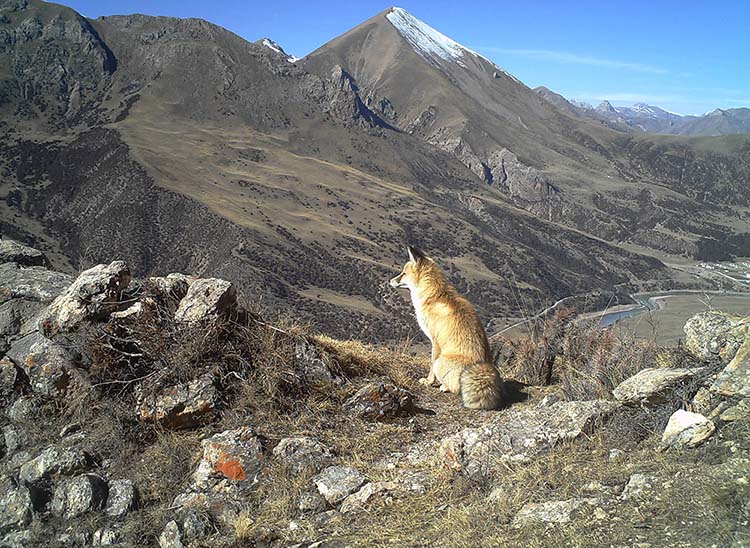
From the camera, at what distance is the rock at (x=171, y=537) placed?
14.7 ft

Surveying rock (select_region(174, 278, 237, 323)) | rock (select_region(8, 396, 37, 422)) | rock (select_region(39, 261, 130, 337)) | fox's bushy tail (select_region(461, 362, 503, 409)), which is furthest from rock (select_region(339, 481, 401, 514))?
rock (select_region(39, 261, 130, 337))

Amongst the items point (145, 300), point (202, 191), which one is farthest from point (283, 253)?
point (145, 300)

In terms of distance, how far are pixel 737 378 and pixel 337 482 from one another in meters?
3.64

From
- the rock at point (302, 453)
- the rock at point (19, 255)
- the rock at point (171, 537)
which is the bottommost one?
the rock at point (171, 537)

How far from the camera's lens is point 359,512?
15.2 ft

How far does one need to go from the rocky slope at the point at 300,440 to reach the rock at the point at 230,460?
17 millimetres

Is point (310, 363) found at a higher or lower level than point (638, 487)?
higher

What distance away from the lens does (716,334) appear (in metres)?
5.54

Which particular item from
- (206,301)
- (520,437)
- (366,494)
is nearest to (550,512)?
(520,437)

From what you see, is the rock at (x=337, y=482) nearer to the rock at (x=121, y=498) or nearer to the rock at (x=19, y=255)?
the rock at (x=121, y=498)

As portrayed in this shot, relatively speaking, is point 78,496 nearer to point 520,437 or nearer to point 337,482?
point 337,482

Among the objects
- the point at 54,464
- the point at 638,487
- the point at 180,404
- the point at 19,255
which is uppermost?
the point at 19,255

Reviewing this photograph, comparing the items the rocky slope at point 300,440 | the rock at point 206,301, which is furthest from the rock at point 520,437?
the rock at point 206,301

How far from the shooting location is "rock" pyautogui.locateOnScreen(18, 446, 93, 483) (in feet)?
16.8
